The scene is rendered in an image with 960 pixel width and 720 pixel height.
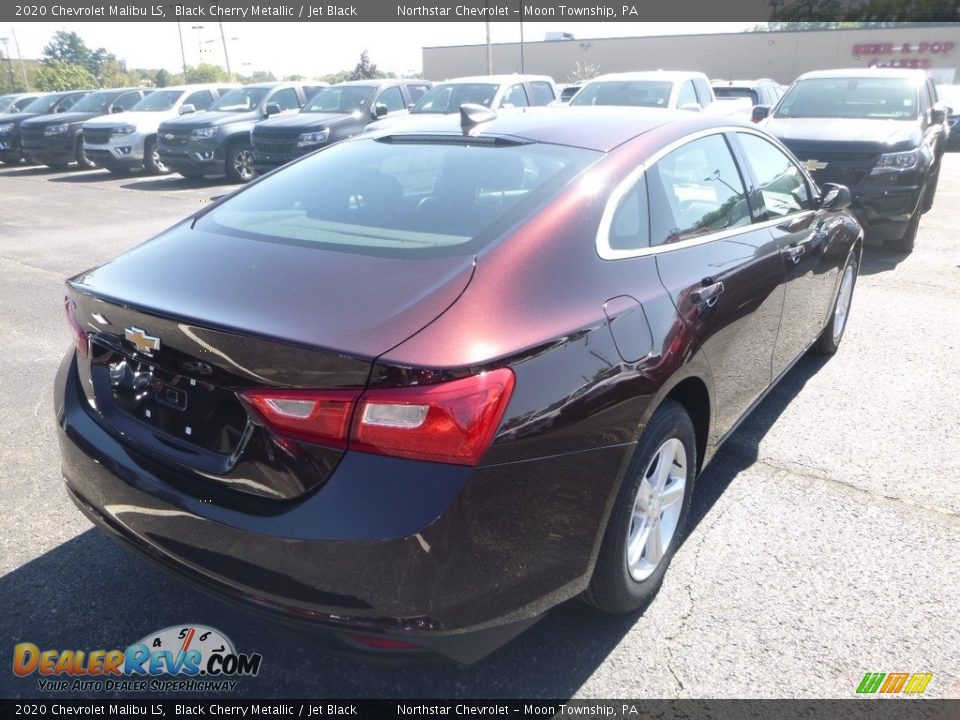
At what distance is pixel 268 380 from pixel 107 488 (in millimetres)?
789

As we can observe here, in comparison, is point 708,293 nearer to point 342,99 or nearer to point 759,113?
point 759,113

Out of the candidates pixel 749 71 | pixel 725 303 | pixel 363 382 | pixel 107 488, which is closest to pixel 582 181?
pixel 725 303

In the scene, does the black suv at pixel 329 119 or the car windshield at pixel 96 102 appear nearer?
the black suv at pixel 329 119

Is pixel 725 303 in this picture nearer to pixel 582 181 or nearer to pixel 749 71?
pixel 582 181

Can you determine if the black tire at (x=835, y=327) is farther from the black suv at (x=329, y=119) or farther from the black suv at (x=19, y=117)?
the black suv at (x=19, y=117)

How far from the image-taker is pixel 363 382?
194 centimetres

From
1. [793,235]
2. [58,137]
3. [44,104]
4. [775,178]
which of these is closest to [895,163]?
[775,178]

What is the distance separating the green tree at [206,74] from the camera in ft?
201

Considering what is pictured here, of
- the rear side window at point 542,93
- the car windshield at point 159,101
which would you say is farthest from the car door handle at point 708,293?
the car windshield at point 159,101

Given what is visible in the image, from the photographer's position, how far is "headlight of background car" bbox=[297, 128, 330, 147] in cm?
1336

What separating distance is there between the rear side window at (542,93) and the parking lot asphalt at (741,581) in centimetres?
952

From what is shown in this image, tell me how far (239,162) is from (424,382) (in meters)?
14.5

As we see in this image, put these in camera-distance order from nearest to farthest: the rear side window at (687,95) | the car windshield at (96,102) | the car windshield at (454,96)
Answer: the rear side window at (687,95) < the car windshield at (454,96) < the car windshield at (96,102)

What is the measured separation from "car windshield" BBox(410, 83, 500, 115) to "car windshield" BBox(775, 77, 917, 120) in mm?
4649
